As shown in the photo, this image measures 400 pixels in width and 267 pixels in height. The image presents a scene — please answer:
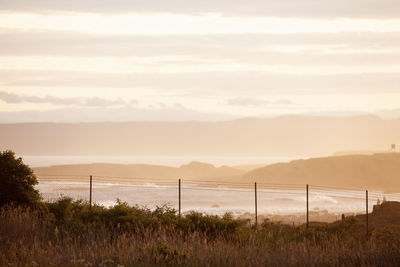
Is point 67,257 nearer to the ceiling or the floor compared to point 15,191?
nearer to the floor

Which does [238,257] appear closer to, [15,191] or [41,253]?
[41,253]

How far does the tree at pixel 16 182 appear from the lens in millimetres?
24062

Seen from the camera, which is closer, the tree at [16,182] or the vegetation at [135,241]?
the vegetation at [135,241]

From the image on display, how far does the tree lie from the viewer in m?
24.1

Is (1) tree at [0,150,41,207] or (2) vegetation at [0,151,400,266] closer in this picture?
(2) vegetation at [0,151,400,266]

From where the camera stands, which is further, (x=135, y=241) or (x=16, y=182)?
(x=16, y=182)

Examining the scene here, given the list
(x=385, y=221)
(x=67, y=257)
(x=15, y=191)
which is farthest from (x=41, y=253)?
(x=385, y=221)

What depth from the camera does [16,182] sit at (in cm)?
2417

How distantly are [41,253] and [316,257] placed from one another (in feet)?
23.0

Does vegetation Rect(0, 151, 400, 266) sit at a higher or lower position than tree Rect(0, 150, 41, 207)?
lower

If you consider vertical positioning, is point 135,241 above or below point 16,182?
below

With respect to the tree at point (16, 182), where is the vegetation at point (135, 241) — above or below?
below

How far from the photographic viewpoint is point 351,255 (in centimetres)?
1508

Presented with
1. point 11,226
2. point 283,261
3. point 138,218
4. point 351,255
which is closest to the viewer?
point 283,261
